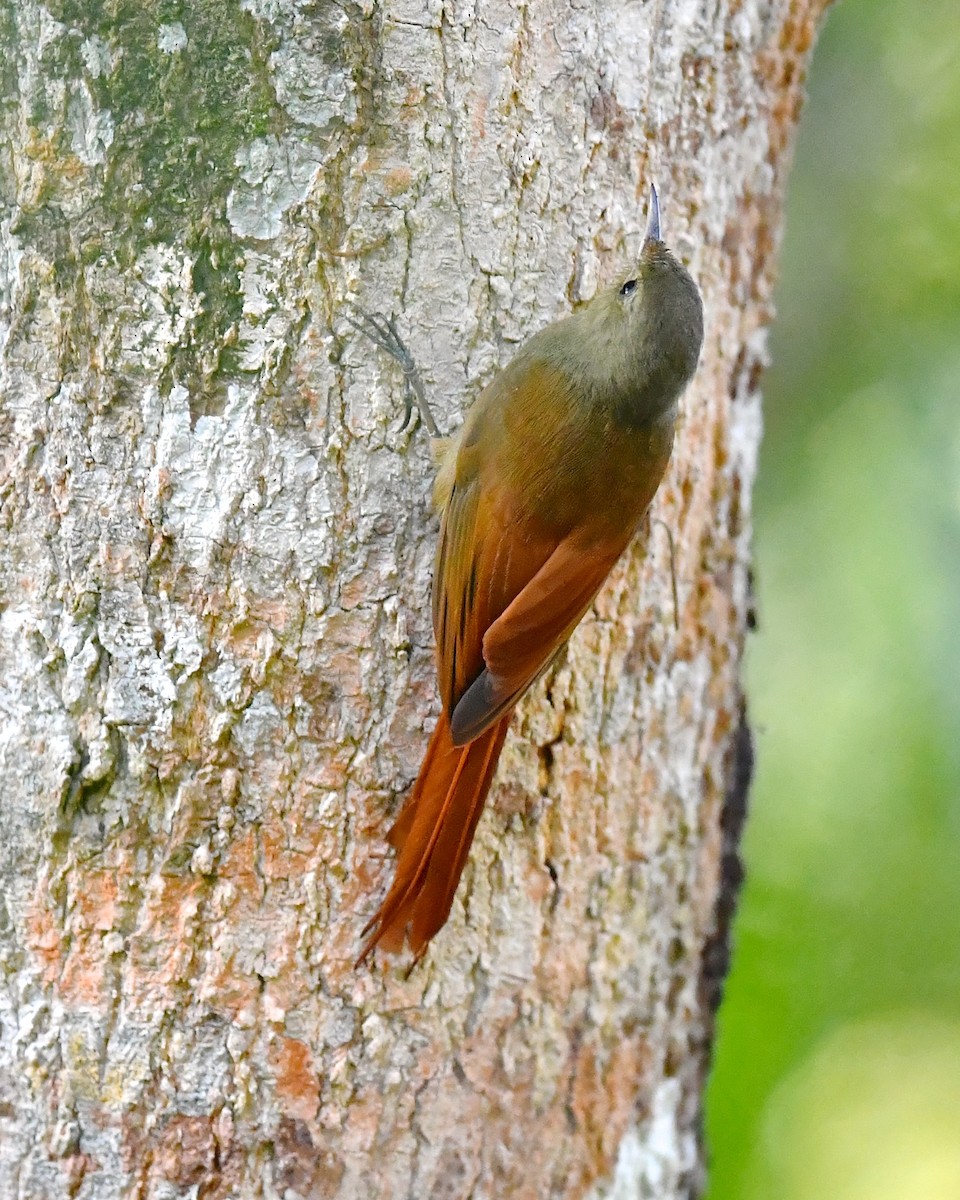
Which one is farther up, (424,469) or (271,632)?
(424,469)

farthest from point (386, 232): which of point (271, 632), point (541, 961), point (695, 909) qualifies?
point (695, 909)

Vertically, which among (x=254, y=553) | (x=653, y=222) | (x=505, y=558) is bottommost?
(x=254, y=553)

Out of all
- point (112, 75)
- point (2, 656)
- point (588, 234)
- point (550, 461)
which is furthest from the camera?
point (550, 461)

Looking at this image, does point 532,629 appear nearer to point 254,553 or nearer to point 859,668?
point 254,553

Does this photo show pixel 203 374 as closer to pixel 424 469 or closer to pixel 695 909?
pixel 424 469

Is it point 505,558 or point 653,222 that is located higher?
point 653,222

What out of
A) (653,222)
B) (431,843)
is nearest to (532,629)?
(431,843)

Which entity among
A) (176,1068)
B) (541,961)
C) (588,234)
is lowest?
(176,1068)

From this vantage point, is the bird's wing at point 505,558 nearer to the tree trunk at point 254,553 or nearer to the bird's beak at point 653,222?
the tree trunk at point 254,553
